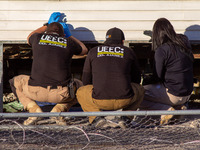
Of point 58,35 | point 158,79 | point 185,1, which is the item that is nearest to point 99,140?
point 158,79

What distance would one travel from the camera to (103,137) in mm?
3969

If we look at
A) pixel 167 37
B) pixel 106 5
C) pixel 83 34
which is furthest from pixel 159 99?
pixel 106 5

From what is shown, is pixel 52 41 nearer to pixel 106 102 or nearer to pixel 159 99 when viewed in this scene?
pixel 106 102

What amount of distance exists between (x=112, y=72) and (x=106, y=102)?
398mm

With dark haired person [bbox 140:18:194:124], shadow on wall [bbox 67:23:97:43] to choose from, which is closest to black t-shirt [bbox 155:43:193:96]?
dark haired person [bbox 140:18:194:124]

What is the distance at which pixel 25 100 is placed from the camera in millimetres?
4508

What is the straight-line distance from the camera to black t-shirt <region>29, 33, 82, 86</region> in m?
4.28

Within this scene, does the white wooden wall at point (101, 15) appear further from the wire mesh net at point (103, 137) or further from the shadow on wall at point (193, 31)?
the wire mesh net at point (103, 137)

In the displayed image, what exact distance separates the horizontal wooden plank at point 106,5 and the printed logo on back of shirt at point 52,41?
1.18 metres

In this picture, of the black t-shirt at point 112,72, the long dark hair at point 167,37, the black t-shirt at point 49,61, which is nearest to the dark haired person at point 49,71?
the black t-shirt at point 49,61

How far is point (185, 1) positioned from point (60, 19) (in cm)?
222

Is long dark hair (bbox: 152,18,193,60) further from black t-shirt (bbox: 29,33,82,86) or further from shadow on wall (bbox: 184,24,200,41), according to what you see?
black t-shirt (bbox: 29,33,82,86)

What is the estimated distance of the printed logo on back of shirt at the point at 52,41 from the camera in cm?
431

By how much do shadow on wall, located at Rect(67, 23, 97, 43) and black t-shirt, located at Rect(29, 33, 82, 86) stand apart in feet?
3.51
